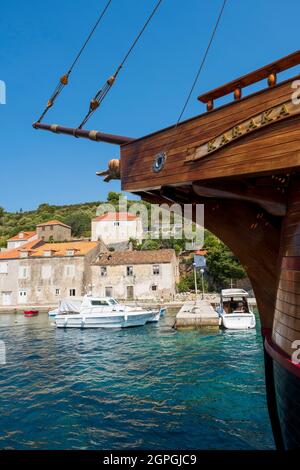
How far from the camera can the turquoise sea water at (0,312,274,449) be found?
25.8ft

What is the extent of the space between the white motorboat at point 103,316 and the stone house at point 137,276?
15957 millimetres

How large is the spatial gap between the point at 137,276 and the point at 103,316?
62.3ft

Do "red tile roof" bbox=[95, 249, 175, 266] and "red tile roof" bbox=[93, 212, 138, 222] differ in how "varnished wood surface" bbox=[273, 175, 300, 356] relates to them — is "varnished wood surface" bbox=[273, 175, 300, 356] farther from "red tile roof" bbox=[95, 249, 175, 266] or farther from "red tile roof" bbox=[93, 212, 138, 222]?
"red tile roof" bbox=[93, 212, 138, 222]

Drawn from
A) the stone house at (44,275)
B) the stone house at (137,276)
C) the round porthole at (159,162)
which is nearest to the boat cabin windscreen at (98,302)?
the stone house at (137,276)

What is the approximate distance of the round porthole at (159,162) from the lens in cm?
613

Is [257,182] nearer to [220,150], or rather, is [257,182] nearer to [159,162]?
[220,150]

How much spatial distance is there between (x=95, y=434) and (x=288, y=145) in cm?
767

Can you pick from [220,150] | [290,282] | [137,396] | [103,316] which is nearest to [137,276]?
[103,316]

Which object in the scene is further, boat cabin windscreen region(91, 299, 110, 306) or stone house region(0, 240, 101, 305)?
stone house region(0, 240, 101, 305)

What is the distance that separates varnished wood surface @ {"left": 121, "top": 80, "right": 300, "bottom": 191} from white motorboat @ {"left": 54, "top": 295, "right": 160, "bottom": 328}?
22.9 metres

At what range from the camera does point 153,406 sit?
9.98 metres

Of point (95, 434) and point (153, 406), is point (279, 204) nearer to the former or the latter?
point (95, 434)

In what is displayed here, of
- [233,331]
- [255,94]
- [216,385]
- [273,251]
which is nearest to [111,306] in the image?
[233,331]

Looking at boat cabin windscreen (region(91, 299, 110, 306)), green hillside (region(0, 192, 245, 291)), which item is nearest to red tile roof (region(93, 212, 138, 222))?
green hillside (region(0, 192, 245, 291))
